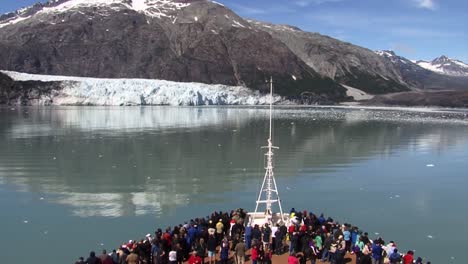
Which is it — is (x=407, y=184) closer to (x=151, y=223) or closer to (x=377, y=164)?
(x=377, y=164)

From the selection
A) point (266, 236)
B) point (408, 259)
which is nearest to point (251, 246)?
point (266, 236)

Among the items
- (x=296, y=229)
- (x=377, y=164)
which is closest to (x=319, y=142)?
(x=377, y=164)

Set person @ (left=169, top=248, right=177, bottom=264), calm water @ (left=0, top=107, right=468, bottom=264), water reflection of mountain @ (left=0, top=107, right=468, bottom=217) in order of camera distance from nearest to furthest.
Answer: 1. person @ (left=169, top=248, right=177, bottom=264)
2. calm water @ (left=0, top=107, right=468, bottom=264)
3. water reflection of mountain @ (left=0, top=107, right=468, bottom=217)

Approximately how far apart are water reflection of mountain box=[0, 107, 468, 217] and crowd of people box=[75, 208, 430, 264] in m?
7.55

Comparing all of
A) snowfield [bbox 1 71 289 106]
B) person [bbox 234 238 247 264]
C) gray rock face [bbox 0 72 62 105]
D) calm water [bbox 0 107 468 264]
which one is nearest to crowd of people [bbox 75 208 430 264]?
person [bbox 234 238 247 264]

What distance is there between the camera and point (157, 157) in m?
39.8

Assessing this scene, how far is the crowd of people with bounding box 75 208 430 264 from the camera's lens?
48.7 ft

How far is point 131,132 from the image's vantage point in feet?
193

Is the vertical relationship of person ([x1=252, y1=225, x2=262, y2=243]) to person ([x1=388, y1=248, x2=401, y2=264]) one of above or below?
above

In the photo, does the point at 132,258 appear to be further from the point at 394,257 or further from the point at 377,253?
the point at 394,257

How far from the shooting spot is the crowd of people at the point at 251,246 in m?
14.8

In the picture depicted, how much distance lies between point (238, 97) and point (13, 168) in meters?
132

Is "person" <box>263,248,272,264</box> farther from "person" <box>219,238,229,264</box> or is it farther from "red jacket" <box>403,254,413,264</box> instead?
"red jacket" <box>403,254,413,264</box>

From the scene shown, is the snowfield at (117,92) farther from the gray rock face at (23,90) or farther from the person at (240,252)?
the person at (240,252)
